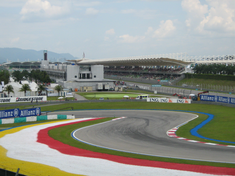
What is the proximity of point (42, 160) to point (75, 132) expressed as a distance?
33.1 ft

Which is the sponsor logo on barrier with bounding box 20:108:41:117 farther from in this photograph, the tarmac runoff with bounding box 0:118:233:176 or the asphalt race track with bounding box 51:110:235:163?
the tarmac runoff with bounding box 0:118:233:176

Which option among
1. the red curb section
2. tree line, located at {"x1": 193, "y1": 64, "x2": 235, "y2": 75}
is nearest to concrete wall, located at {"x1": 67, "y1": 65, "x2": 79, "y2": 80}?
tree line, located at {"x1": 193, "y1": 64, "x2": 235, "y2": 75}

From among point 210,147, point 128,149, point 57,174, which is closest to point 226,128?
point 210,147

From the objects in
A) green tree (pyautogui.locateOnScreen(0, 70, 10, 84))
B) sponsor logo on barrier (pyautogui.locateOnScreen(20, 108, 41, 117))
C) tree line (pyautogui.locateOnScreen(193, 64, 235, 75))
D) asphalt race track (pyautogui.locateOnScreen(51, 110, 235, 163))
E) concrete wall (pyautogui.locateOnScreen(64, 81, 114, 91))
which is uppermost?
tree line (pyautogui.locateOnScreen(193, 64, 235, 75))

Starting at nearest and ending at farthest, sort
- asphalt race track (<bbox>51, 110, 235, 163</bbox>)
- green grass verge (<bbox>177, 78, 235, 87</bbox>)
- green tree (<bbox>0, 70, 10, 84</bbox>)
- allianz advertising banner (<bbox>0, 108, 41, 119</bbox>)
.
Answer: asphalt race track (<bbox>51, 110, 235, 163</bbox>) < allianz advertising banner (<bbox>0, 108, 41, 119</bbox>) < green grass verge (<bbox>177, 78, 235, 87</bbox>) < green tree (<bbox>0, 70, 10, 84</bbox>)

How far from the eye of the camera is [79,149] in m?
17.2

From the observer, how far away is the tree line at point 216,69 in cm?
8266

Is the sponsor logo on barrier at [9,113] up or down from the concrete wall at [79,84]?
A: down

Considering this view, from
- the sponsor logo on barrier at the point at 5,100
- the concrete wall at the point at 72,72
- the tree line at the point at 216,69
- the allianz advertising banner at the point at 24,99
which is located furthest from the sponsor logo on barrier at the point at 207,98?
the concrete wall at the point at 72,72

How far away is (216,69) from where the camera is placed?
8975 centimetres

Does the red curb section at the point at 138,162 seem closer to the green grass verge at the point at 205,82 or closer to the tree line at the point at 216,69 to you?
the green grass verge at the point at 205,82

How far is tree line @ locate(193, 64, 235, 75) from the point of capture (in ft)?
271

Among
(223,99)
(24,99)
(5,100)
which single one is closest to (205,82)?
(223,99)

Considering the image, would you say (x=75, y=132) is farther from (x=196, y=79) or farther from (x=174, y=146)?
(x=196, y=79)
